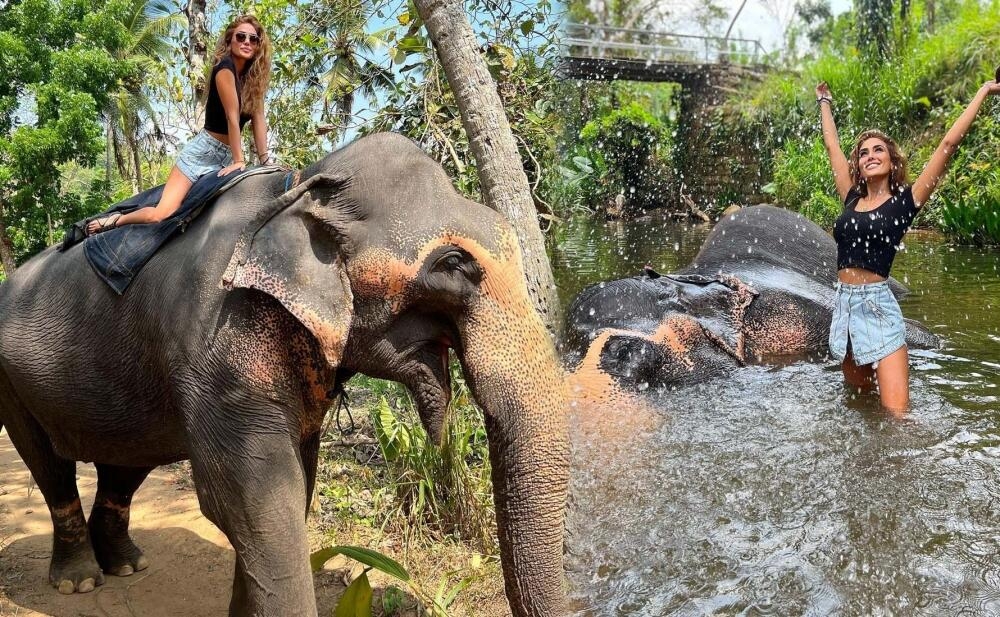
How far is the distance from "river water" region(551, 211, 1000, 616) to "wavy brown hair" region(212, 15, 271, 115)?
196 cm

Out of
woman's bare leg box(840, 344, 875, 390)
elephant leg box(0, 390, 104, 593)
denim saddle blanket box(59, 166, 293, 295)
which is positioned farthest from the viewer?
woman's bare leg box(840, 344, 875, 390)

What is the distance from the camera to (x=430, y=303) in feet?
6.86

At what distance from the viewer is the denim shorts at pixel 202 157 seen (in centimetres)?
278

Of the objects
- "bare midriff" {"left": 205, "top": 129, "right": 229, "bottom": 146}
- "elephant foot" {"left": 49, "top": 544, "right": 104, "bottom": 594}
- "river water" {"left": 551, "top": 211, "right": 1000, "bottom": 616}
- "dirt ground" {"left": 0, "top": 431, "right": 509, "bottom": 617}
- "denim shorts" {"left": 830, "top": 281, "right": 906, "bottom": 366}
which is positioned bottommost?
"river water" {"left": 551, "top": 211, "right": 1000, "bottom": 616}

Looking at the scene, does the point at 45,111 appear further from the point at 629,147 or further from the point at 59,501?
the point at 629,147

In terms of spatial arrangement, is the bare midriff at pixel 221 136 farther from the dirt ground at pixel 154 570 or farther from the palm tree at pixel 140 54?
the palm tree at pixel 140 54

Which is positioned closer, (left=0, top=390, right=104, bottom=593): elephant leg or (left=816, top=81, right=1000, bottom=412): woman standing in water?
(left=0, top=390, right=104, bottom=593): elephant leg

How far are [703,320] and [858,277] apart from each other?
4.92ft

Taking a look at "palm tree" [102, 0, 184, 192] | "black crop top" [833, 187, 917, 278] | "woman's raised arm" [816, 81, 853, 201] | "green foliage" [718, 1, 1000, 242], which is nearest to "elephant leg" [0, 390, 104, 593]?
"black crop top" [833, 187, 917, 278]

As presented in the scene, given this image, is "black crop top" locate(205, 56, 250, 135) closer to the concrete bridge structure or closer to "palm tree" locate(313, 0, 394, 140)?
"palm tree" locate(313, 0, 394, 140)

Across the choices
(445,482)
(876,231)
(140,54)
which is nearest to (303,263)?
(445,482)

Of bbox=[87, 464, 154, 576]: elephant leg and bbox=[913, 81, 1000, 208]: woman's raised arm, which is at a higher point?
bbox=[913, 81, 1000, 208]: woman's raised arm

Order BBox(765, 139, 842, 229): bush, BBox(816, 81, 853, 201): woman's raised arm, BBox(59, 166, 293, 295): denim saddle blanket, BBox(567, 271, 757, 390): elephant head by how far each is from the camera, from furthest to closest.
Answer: BBox(765, 139, 842, 229): bush, BBox(567, 271, 757, 390): elephant head, BBox(816, 81, 853, 201): woman's raised arm, BBox(59, 166, 293, 295): denim saddle blanket

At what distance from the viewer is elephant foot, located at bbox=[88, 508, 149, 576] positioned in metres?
3.41
